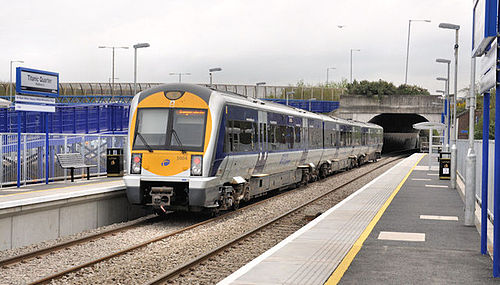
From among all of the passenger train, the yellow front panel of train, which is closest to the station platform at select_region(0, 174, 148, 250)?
the passenger train

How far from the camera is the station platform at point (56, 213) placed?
11.0m

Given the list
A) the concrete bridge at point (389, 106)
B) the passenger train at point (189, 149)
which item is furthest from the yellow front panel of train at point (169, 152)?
the concrete bridge at point (389, 106)

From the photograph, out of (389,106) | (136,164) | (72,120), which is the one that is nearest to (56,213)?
(136,164)

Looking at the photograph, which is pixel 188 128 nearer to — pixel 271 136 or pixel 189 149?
pixel 189 149

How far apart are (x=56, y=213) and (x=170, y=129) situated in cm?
305

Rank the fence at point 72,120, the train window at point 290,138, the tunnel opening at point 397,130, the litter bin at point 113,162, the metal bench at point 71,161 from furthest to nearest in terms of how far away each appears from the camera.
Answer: the tunnel opening at point 397,130, the fence at point 72,120, the litter bin at point 113,162, the train window at point 290,138, the metal bench at point 71,161

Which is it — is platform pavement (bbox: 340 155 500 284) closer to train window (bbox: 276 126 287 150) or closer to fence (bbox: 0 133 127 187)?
train window (bbox: 276 126 287 150)

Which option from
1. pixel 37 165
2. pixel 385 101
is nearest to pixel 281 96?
pixel 385 101

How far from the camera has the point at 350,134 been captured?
35.4 metres

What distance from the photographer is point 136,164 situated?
1365 cm

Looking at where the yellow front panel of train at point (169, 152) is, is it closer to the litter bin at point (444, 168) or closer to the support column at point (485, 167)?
the support column at point (485, 167)

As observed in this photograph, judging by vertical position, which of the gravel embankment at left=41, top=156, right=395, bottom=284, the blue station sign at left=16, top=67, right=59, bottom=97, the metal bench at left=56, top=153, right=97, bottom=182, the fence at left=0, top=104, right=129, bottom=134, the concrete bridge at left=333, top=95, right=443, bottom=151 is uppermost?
the concrete bridge at left=333, top=95, right=443, bottom=151

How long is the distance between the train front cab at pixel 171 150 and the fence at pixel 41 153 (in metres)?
1.66

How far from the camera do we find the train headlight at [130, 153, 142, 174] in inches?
536
